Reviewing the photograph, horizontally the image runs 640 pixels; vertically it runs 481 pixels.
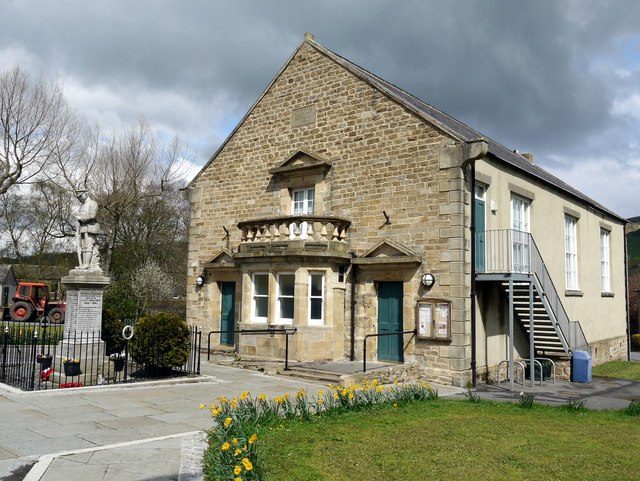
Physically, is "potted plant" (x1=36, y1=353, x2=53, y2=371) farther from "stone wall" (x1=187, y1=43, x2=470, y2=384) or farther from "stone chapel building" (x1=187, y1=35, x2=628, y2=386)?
"stone wall" (x1=187, y1=43, x2=470, y2=384)

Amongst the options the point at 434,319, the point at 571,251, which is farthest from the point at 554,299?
the point at 571,251

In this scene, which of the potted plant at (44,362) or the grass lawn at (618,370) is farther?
the grass lawn at (618,370)

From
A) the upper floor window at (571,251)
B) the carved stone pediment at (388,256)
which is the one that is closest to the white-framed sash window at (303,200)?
the carved stone pediment at (388,256)

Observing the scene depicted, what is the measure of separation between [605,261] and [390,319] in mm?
13635

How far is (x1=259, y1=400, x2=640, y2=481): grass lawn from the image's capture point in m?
6.12

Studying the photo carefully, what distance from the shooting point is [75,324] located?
13242mm

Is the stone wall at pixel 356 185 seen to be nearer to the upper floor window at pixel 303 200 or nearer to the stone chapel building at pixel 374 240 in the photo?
the stone chapel building at pixel 374 240

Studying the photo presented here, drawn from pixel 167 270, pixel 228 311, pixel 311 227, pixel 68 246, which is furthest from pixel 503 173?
pixel 68 246

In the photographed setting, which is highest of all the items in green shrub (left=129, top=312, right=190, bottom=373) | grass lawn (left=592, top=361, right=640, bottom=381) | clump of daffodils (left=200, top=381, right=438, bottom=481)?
green shrub (left=129, top=312, right=190, bottom=373)

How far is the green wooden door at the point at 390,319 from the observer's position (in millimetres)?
15164

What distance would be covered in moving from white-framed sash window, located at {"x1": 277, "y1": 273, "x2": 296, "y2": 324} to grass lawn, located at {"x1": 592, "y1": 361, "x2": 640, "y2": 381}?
1013 centimetres

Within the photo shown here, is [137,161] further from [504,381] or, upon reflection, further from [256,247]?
[504,381]

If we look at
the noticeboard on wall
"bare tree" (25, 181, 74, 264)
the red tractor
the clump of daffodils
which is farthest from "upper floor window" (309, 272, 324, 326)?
"bare tree" (25, 181, 74, 264)

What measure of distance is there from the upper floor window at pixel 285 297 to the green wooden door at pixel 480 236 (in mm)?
5247
